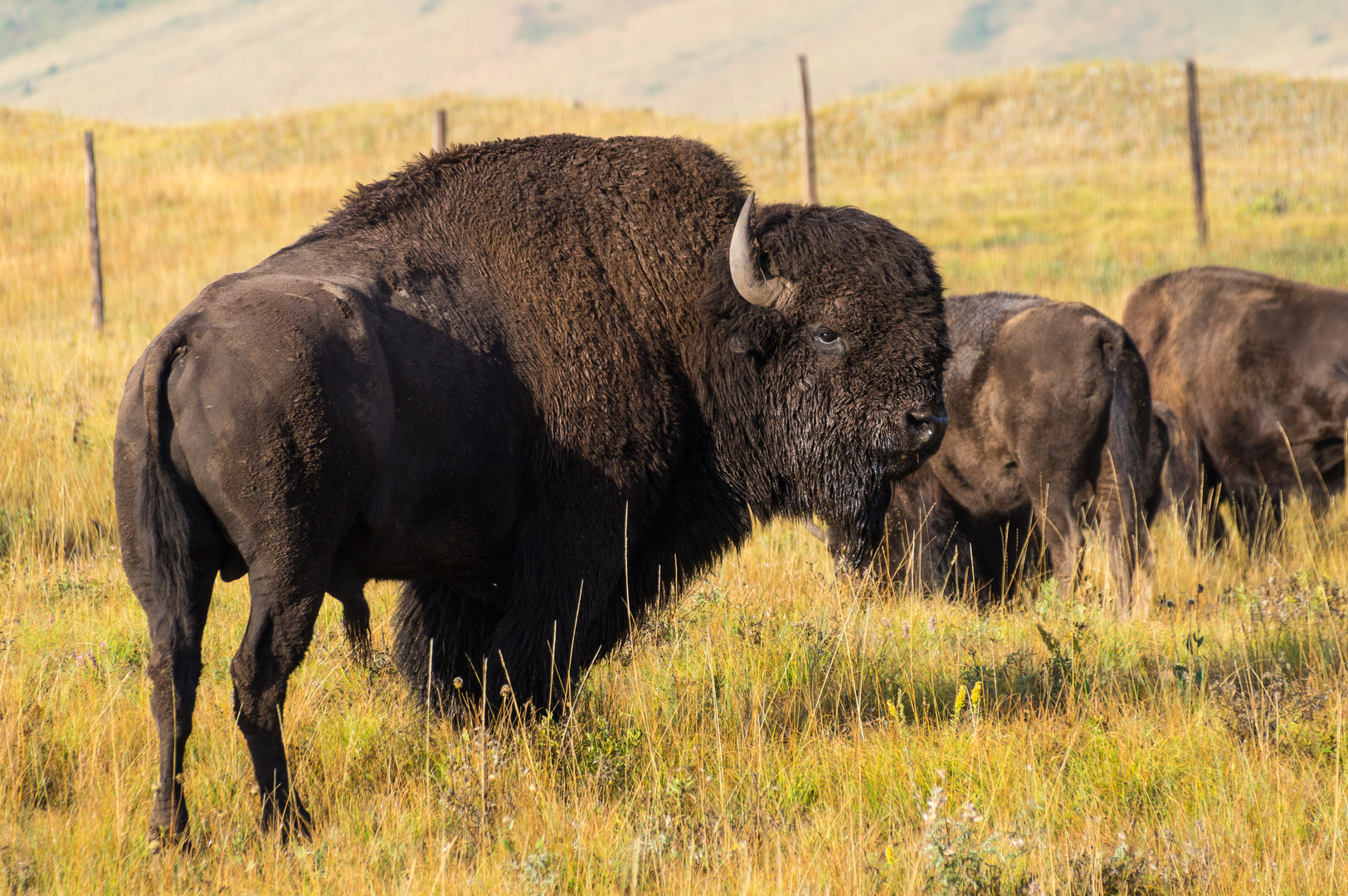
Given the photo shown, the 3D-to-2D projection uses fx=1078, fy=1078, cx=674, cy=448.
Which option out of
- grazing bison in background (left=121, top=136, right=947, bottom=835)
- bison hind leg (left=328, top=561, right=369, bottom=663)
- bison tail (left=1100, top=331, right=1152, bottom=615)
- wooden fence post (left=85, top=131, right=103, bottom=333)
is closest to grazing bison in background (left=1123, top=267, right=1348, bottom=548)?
bison tail (left=1100, top=331, right=1152, bottom=615)

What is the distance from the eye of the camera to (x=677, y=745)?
13.7 ft

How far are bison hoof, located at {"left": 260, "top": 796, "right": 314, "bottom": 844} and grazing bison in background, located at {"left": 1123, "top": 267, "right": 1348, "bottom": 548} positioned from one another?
6874 mm

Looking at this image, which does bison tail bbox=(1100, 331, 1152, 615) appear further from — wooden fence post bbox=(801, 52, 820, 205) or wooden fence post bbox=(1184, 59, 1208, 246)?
wooden fence post bbox=(1184, 59, 1208, 246)

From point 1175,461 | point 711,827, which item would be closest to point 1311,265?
point 1175,461

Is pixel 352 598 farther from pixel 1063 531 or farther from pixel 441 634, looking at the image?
pixel 1063 531

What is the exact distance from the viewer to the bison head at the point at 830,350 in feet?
13.2

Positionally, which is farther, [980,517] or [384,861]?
[980,517]

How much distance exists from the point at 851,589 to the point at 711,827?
2843mm

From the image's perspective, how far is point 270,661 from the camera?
3.22 metres

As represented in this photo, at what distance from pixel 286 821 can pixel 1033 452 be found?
5260 millimetres

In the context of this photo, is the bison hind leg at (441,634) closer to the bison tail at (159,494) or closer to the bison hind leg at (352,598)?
the bison hind leg at (352,598)

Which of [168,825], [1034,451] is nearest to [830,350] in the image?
[168,825]

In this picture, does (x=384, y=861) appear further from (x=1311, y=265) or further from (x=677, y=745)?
(x=1311, y=265)

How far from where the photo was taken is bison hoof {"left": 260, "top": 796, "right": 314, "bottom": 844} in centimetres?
328
